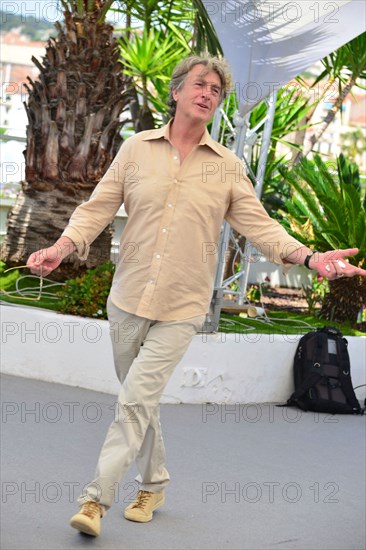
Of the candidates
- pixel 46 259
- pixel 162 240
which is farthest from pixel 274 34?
pixel 46 259

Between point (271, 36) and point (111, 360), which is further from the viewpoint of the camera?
point (271, 36)

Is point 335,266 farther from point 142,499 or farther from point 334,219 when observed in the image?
point 334,219

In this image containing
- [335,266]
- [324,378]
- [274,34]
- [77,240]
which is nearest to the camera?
[335,266]

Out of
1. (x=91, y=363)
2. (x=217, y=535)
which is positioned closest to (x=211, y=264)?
(x=217, y=535)

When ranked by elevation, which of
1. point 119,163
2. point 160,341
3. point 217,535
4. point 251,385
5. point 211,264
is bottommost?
point 251,385

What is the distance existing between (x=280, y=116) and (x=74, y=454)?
29.0 ft

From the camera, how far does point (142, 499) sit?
480 cm

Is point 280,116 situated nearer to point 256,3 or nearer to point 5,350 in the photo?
point 256,3

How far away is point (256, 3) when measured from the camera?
28.1 feet

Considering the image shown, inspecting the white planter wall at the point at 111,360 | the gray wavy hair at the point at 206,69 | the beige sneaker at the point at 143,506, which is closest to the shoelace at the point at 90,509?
the beige sneaker at the point at 143,506

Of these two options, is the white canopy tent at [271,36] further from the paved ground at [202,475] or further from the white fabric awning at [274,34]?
the paved ground at [202,475]

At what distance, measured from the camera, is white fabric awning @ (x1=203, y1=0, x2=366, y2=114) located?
28.2 ft

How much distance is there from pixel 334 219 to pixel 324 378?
2.92 meters

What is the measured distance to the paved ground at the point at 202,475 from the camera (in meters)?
4.67
